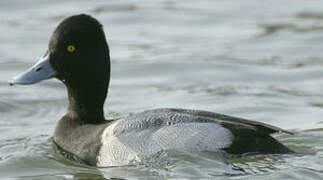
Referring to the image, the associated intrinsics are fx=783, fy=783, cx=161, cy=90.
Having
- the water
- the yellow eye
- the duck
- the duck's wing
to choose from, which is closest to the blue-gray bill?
the duck

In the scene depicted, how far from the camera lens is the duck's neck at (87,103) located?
23.8ft

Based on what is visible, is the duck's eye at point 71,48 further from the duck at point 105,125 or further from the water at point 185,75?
the water at point 185,75

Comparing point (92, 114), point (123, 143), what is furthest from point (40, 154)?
point (123, 143)

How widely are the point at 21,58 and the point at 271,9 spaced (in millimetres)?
4575

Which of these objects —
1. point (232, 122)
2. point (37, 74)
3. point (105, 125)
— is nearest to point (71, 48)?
point (37, 74)

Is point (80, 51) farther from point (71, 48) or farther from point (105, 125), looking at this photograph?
point (105, 125)

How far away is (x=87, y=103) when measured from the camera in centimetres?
730

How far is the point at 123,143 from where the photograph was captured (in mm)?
6527

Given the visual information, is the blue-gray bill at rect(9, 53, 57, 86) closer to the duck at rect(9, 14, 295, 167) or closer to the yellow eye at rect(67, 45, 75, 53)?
the duck at rect(9, 14, 295, 167)

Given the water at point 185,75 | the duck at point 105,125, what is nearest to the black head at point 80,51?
the duck at point 105,125

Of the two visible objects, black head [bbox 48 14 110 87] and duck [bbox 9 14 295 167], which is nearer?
duck [bbox 9 14 295 167]

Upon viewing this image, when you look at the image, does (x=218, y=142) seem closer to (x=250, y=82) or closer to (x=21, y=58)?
(x=250, y=82)

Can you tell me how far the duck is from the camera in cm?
643

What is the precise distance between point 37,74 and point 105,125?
0.82 meters
